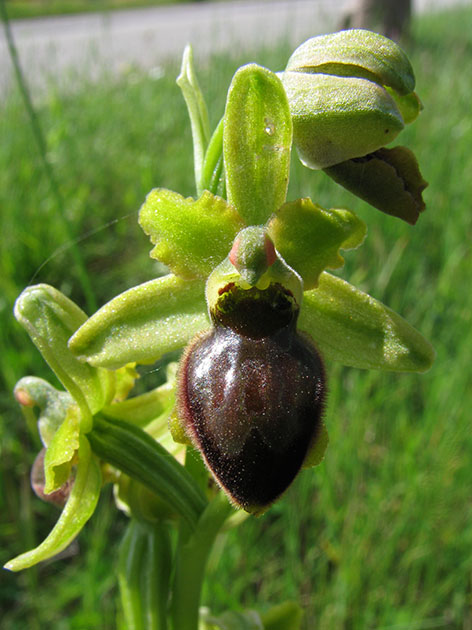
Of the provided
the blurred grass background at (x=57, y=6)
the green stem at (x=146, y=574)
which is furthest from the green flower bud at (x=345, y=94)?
the blurred grass background at (x=57, y=6)

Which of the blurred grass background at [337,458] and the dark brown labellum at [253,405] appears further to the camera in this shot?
the blurred grass background at [337,458]

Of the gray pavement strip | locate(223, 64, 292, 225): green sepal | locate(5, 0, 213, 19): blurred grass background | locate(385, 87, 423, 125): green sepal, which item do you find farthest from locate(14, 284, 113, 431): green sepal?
locate(5, 0, 213, 19): blurred grass background

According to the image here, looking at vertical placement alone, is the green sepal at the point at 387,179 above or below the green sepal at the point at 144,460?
above

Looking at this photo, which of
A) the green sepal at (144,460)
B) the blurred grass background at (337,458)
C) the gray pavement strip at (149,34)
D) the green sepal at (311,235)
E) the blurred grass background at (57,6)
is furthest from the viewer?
the blurred grass background at (57,6)

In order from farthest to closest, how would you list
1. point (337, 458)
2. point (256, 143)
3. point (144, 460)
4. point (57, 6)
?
1. point (57, 6)
2. point (337, 458)
3. point (144, 460)
4. point (256, 143)

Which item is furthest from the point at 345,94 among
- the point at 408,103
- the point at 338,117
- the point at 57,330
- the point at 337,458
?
the point at 337,458

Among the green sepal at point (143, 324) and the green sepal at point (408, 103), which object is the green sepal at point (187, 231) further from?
the green sepal at point (408, 103)

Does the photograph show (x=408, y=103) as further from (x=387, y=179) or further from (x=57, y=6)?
(x=57, y=6)

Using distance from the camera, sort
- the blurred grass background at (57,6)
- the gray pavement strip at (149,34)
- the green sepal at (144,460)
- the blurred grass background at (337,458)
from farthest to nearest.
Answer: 1. the blurred grass background at (57,6)
2. the gray pavement strip at (149,34)
3. the blurred grass background at (337,458)
4. the green sepal at (144,460)
